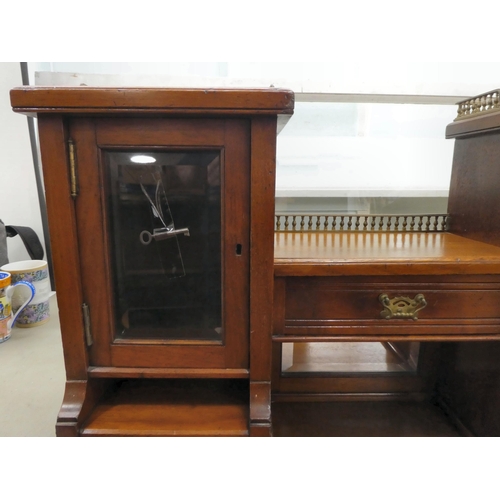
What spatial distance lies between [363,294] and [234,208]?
271 mm

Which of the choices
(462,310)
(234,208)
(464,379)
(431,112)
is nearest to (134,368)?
(234,208)

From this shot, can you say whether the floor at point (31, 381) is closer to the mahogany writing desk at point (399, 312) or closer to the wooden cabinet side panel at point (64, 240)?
the wooden cabinet side panel at point (64, 240)

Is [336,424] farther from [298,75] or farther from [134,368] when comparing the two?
[298,75]

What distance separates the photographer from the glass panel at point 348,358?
0.94m

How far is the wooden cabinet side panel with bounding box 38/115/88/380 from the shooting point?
0.52m

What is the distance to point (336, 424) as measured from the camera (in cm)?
86

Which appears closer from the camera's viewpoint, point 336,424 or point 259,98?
point 259,98

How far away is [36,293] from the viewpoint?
1.09 m

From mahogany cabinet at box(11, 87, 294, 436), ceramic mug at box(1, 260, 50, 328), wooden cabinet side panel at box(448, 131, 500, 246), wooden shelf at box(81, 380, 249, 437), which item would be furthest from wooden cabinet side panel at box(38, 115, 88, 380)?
wooden cabinet side panel at box(448, 131, 500, 246)

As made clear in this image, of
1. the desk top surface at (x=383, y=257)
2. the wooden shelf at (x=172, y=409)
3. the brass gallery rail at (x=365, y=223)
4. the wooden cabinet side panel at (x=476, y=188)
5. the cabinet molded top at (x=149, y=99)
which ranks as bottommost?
the wooden shelf at (x=172, y=409)

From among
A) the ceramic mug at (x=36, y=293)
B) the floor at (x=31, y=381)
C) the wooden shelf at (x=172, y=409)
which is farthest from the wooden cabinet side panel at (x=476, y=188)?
the ceramic mug at (x=36, y=293)

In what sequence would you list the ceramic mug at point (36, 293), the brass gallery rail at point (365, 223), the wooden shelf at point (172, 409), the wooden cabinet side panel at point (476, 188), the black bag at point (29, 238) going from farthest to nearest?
1. the black bag at point (29, 238)
2. the ceramic mug at point (36, 293)
3. the brass gallery rail at point (365, 223)
4. the wooden cabinet side panel at point (476, 188)
5. the wooden shelf at point (172, 409)

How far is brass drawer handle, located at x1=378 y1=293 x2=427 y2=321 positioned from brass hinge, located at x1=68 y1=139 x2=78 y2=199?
0.53 metres

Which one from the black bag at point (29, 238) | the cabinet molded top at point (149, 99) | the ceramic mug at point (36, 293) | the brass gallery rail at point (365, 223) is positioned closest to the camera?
the cabinet molded top at point (149, 99)
